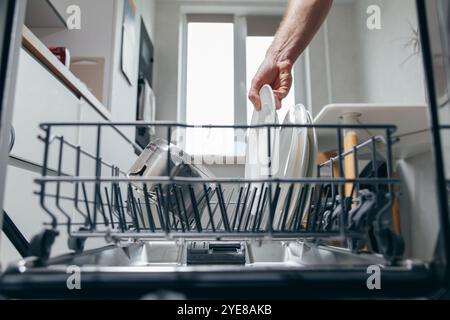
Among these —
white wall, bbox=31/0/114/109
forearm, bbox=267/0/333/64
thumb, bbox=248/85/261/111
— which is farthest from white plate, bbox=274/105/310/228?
white wall, bbox=31/0/114/109

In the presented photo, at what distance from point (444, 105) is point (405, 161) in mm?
1236

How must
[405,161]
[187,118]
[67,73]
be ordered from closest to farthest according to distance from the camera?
1. [67,73]
2. [405,161]
3. [187,118]

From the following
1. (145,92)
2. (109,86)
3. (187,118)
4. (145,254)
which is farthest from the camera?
(187,118)

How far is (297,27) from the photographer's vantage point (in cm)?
59

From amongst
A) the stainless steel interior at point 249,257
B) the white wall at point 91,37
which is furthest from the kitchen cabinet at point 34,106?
the white wall at point 91,37

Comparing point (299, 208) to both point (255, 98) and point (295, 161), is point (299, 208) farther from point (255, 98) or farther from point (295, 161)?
point (255, 98)

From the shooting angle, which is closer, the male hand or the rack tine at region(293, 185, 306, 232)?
the rack tine at region(293, 185, 306, 232)

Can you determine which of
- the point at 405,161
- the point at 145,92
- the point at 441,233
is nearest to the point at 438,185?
the point at 441,233

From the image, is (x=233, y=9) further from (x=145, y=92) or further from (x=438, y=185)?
(x=438, y=185)

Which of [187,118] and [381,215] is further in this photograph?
[187,118]

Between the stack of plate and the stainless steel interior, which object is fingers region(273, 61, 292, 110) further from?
the stainless steel interior

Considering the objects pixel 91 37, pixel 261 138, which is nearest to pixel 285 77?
pixel 261 138

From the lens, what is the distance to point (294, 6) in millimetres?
594

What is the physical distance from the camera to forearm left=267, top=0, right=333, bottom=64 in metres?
0.58
